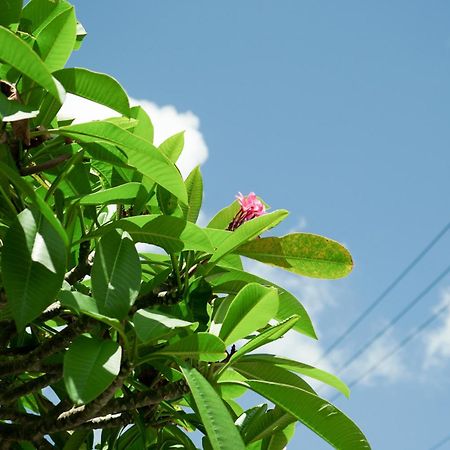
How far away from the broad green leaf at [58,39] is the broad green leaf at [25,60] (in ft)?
0.64

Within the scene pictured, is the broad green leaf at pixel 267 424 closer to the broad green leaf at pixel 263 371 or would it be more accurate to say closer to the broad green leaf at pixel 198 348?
the broad green leaf at pixel 263 371

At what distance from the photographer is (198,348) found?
1.07m

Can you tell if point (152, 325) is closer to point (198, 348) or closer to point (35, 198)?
point (198, 348)

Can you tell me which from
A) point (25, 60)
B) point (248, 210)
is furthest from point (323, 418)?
point (25, 60)

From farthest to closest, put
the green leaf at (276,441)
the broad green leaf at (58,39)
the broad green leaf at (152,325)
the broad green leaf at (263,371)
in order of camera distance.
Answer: the green leaf at (276,441), the broad green leaf at (263,371), the broad green leaf at (58,39), the broad green leaf at (152,325)

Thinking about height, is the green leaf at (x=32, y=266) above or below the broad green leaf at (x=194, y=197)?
below

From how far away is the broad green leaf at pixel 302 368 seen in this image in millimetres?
1208

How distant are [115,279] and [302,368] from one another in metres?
0.36

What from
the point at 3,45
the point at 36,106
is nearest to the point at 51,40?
the point at 36,106

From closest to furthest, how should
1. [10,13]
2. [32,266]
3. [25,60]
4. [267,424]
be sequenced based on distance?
[25,60] < [32,266] < [10,13] < [267,424]

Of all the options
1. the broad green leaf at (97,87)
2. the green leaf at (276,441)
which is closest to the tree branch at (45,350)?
the broad green leaf at (97,87)

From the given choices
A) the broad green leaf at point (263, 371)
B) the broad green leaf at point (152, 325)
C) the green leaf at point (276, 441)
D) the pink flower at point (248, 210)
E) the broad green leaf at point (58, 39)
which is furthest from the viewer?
the green leaf at point (276, 441)

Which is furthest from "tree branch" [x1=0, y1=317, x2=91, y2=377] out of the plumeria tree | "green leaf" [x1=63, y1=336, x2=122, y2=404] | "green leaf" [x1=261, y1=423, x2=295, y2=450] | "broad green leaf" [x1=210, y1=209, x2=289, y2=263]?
"green leaf" [x1=261, y1=423, x2=295, y2=450]

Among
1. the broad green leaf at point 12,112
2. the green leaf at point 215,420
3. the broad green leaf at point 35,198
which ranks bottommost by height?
the green leaf at point 215,420
